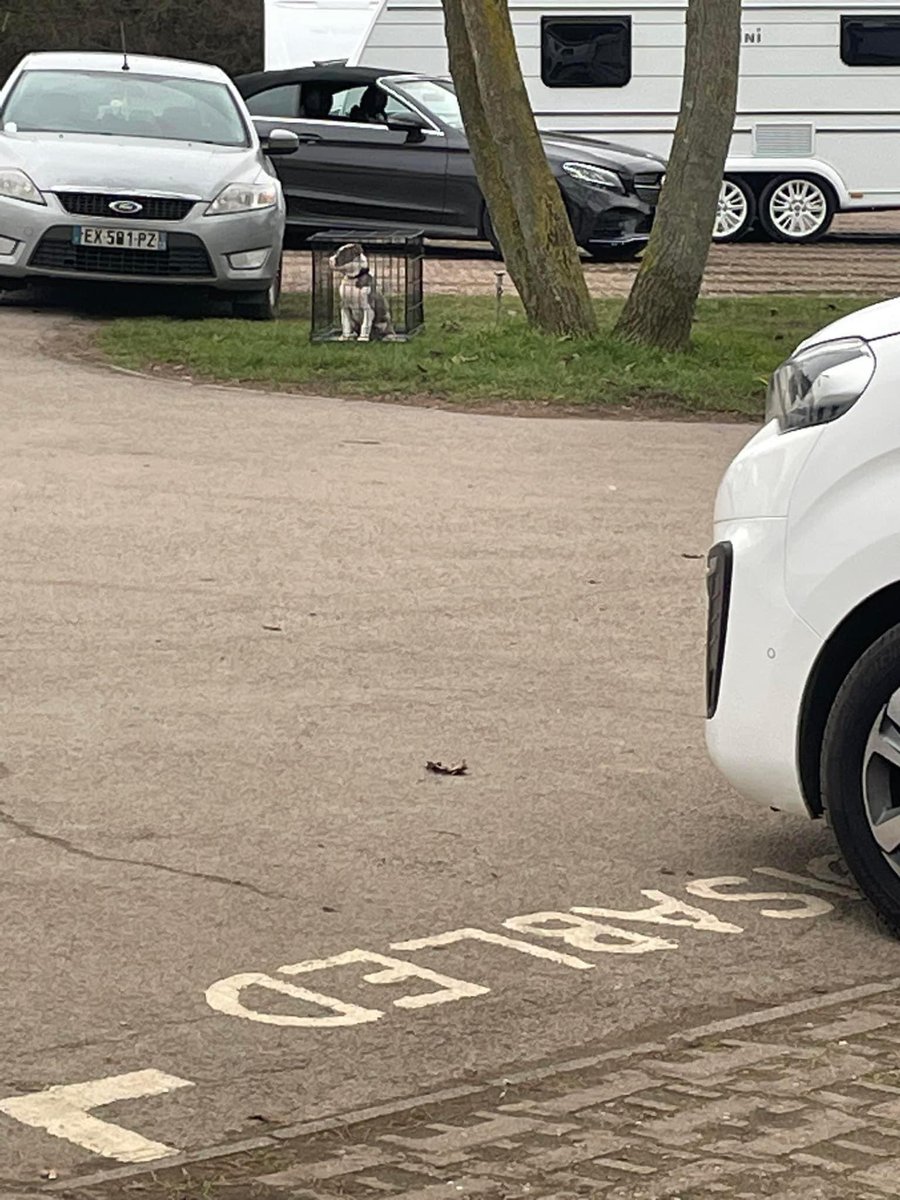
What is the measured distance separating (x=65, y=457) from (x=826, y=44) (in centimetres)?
1596

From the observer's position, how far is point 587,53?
2544 centimetres

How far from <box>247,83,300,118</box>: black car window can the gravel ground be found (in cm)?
138

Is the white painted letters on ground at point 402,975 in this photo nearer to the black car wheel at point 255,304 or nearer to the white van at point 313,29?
the black car wheel at point 255,304

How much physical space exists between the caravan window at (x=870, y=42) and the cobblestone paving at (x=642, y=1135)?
2213cm

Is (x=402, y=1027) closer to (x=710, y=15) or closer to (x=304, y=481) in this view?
(x=304, y=481)

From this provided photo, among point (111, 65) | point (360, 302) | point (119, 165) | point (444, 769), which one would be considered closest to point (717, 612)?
point (444, 769)

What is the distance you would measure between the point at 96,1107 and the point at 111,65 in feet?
50.0

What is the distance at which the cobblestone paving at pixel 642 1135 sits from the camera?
381cm

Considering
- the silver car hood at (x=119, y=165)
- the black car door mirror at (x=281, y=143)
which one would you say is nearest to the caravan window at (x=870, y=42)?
the black car door mirror at (x=281, y=143)

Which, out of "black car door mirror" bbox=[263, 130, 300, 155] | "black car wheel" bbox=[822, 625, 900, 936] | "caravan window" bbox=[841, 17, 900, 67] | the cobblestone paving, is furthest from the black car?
the cobblestone paving

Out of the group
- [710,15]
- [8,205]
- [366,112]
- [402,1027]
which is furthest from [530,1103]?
[366,112]

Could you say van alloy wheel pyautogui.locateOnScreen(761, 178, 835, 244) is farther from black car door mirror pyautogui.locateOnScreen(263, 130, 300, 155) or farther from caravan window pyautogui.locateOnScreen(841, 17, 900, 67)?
black car door mirror pyautogui.locateOnScreen(263, 130, 300, 155)

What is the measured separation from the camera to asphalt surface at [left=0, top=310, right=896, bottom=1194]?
450 cm

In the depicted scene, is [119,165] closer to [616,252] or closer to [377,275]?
[377,275]
